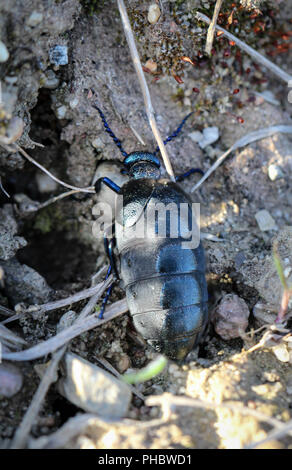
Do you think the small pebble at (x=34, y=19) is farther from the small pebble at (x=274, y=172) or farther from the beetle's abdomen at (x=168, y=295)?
the small pebble at (x=274, y=172)

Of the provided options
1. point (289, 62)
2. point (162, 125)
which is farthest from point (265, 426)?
point (289, 62)

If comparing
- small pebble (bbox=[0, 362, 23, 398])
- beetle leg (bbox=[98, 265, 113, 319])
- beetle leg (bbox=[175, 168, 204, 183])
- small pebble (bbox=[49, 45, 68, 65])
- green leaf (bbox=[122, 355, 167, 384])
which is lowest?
green leaf (bbox=[122, 355, 167, 384])

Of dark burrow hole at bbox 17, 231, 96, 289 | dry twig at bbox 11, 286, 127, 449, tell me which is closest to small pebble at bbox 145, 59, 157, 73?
dark burrow hole at bbox 17, 231, 96, 289

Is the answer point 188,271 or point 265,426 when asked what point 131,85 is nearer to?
point 188,271

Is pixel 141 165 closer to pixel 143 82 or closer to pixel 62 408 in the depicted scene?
pixel 143 82

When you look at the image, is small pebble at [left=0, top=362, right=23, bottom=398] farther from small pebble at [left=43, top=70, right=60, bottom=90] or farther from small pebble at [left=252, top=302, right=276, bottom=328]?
small pebble at [left=43, top=70, right=60, bottom=90]

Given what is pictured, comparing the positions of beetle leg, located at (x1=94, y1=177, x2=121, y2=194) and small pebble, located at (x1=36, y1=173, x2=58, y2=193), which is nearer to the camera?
beetle leg, located at (x1=94, y1=177, x2=121, y2=194)

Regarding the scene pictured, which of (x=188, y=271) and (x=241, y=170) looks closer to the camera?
(x=188, y=271)
